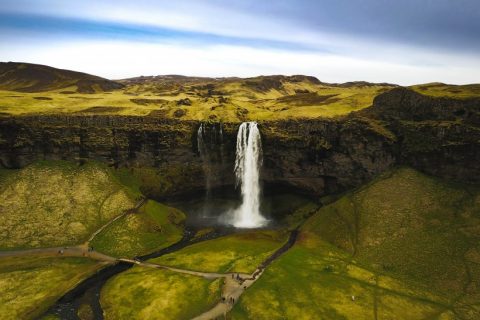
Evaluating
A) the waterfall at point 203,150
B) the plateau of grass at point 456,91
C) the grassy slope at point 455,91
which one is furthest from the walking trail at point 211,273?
the grassy slope at point 455,91

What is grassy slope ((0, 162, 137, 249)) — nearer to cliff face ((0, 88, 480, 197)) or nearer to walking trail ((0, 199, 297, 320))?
walking trail ((0, 199, 297, 320))

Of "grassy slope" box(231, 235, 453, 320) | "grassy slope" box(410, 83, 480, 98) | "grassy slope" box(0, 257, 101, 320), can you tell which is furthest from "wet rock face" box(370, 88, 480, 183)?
"grassy slope" box(0, 257, 101, 320)

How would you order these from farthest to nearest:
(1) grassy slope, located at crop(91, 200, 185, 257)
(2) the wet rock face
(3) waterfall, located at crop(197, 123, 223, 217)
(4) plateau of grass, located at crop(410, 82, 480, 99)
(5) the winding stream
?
(3) waterfall, located at crop(197, 123, 223, 217), (4) plateau of grass, located at crop(410, 82, 480, 99), (2) the wet rock face, (1) grassy slope, located at crop(91, 200, 185, 257), (5) the winding stream

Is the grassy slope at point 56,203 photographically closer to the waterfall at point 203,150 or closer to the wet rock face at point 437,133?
the waterfall at point 203,150

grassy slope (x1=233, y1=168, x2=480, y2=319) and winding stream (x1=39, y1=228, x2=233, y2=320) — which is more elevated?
grassy slope (x1=233, y1=168, x2=480, y2=319)

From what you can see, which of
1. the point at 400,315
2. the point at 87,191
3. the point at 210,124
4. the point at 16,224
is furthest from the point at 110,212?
the point at 400,315

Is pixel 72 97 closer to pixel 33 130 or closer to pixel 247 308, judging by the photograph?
pixel 33 130

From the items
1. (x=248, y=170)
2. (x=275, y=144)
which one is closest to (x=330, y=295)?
(x=248, y=170)
